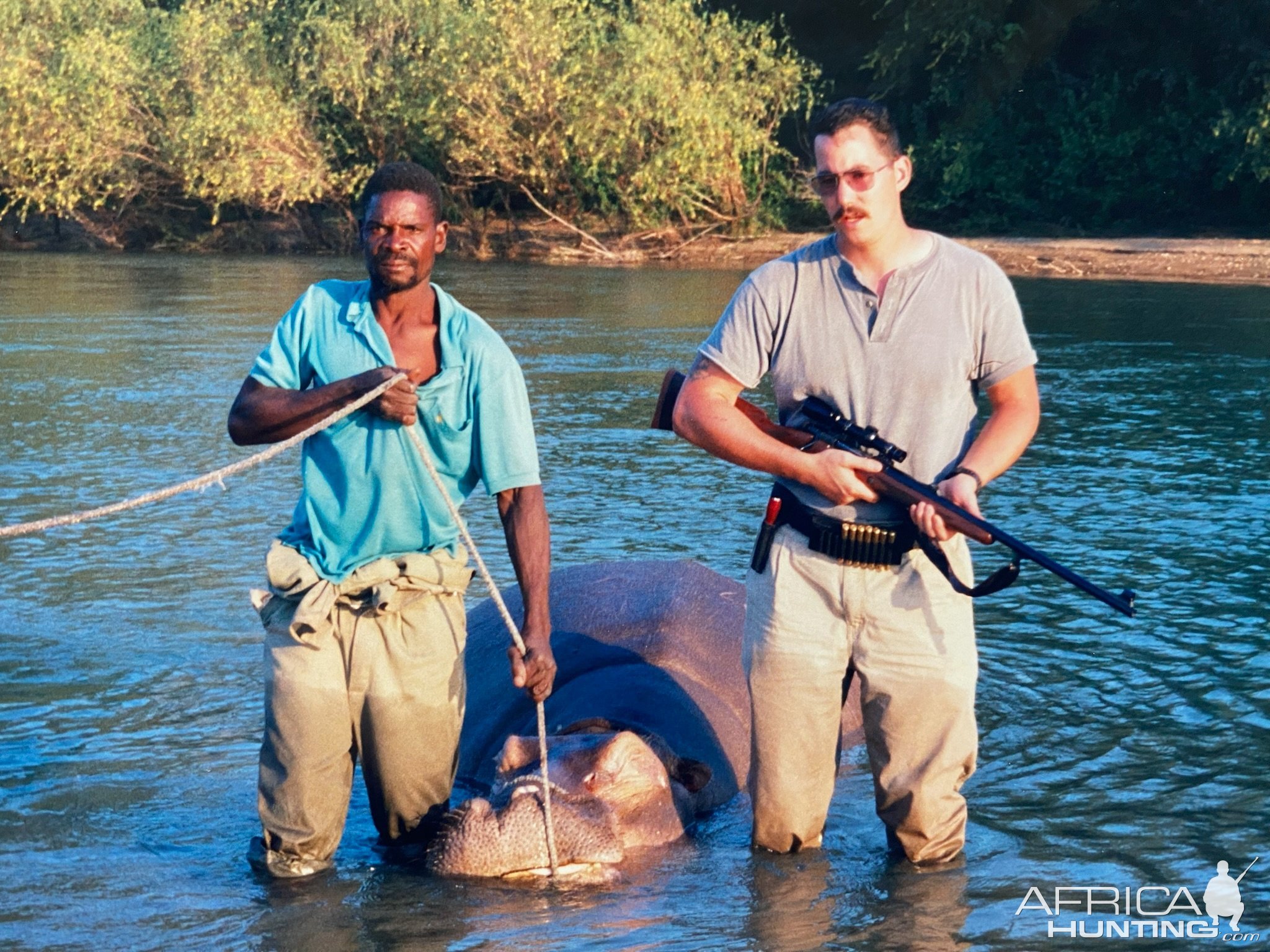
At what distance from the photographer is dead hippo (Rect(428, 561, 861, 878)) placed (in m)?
4.80

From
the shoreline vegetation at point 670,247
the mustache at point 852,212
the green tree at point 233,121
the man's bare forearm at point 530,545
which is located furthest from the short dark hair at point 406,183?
the green tree at point 233,121

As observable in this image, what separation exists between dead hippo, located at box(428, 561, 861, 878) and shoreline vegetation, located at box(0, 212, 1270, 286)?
18.8m

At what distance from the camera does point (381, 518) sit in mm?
4555

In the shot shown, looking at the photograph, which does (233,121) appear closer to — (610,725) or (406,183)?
(610,725)

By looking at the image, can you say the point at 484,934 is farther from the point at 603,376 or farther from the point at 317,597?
the point at 603,376

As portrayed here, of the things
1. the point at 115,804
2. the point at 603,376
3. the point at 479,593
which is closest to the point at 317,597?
the point at 115,804

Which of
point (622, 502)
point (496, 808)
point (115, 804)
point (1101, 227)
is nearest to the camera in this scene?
point (496, 808)

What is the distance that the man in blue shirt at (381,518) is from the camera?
452cm

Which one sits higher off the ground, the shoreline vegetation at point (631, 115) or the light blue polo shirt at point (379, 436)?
the shoreline vegetation at point (631, 115)

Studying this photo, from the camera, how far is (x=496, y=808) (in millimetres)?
4828

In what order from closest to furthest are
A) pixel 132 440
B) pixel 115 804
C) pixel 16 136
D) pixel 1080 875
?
pixel 1080 875, pixel 115 804, pixel 132 440, pixel 16 136

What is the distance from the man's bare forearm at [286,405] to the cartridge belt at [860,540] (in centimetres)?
114

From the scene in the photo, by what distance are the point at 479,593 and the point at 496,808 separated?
3557 mm

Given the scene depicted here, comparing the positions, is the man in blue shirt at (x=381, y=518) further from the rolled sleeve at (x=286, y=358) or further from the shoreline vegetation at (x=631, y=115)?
the shoreline vegetation at (x=631, y=115)
